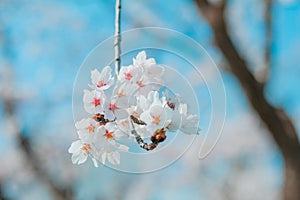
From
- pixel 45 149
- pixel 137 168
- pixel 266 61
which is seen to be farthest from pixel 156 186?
pixel 137 168

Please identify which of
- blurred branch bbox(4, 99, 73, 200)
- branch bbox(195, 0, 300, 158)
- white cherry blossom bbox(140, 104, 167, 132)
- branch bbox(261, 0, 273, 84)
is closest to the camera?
white cherry blossom bbox(140, 104, 167, 132)

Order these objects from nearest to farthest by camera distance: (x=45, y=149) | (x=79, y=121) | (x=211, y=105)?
(x=79, y=121) → (x=211, y=105) → (x=45, y=149)

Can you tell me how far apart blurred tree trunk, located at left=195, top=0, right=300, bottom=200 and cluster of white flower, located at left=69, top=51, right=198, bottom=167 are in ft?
3.93

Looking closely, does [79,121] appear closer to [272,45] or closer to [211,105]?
[211,105]

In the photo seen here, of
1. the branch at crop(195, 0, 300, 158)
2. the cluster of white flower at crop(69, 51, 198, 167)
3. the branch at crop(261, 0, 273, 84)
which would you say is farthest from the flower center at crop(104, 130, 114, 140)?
the branch at crop(261, 0, 273, 84)

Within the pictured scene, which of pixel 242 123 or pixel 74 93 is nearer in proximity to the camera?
pixel 74 93

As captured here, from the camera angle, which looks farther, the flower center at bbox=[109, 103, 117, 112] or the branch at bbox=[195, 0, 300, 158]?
the branch at bbox=[195, 0, 300, 158]

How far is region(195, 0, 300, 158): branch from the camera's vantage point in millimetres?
1777

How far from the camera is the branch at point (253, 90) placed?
1.78 meters

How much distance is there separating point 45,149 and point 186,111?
3.91 meters

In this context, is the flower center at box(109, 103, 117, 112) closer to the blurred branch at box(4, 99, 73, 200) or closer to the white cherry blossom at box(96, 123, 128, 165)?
the white cherry blossom at box(96, 123, 128, 165)

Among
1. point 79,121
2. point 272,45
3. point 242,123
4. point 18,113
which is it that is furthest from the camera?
point 242,123

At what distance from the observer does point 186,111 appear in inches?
24.4

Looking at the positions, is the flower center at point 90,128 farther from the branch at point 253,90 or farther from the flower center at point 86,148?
the branch at point 253,90
